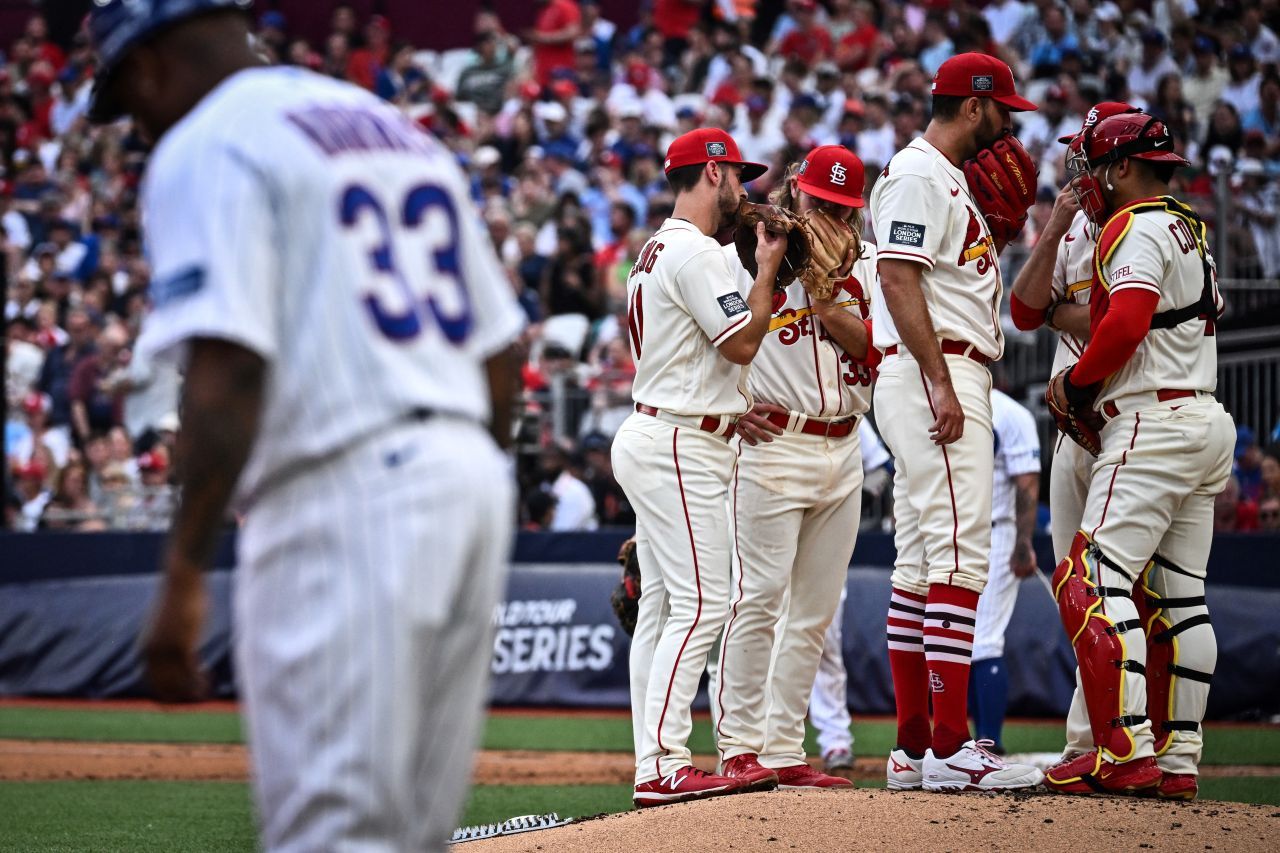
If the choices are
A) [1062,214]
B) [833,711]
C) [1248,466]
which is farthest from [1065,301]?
[1248,466]

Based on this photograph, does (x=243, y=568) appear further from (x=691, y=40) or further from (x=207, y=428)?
(x=691, y=40)

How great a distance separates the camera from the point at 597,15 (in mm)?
22359

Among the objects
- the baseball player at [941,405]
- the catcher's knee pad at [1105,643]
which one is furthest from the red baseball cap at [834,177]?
the catcher's knee pad at [1105,643]

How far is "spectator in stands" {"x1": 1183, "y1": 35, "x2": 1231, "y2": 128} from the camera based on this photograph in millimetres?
16156

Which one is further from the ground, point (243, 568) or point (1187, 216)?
point (1187, 216)

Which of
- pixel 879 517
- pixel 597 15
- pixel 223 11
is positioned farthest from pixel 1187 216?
pixel 597 15

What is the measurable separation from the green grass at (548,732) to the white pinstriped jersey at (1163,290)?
4.19 m

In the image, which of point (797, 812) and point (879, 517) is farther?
point (879, 517)

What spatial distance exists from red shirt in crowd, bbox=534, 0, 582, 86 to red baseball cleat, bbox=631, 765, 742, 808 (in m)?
16.7

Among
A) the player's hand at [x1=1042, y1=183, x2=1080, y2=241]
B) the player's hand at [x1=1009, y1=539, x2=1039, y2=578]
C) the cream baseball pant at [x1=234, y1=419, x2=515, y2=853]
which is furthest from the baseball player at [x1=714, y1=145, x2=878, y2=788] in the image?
the cream baseball pant at [x1=234, y1=419, x2=515, y2=853]

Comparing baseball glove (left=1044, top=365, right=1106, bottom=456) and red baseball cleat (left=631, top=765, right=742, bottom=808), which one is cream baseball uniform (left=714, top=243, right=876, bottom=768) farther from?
baseball glove (left=1044, top=365, right=1106, bottom=456)

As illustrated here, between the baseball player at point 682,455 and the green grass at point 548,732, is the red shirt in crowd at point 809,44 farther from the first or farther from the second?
the baseball player at point 682,455

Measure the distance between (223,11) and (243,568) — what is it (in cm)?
106

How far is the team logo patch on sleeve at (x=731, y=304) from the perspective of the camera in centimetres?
579
